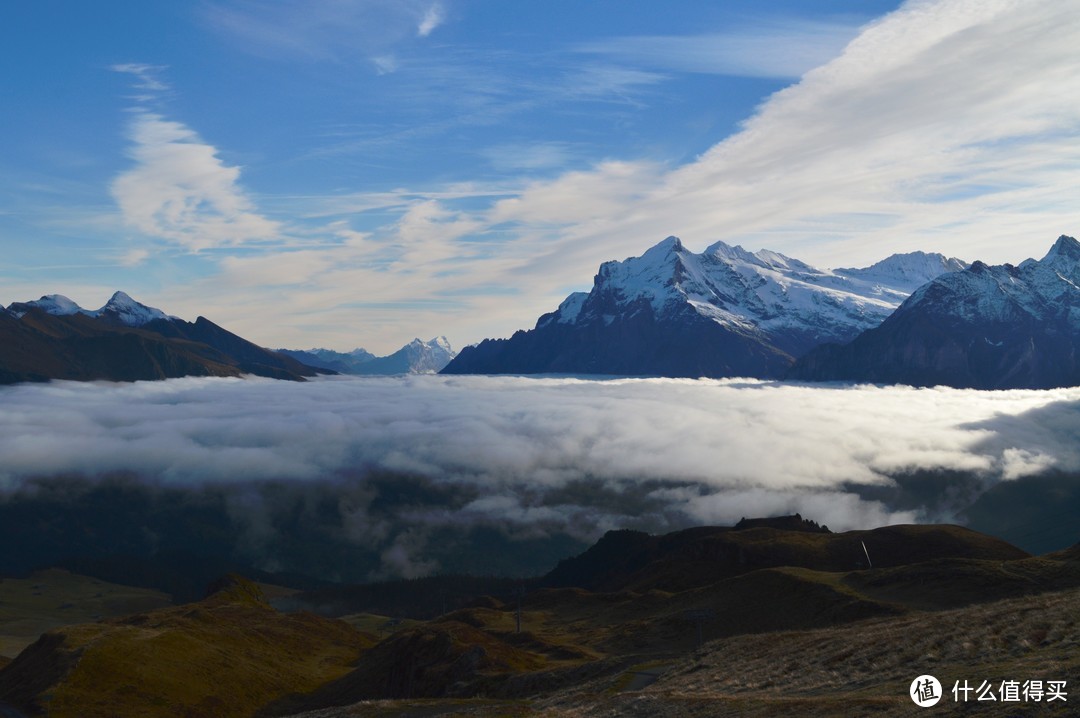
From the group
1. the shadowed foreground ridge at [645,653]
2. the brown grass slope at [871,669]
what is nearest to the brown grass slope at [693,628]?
Result: the shadowed foreground ridge at [645,653]

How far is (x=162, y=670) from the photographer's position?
406 feet

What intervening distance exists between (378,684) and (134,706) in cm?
3372

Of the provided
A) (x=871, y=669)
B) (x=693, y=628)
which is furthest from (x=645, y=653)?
(x=871, y=669)

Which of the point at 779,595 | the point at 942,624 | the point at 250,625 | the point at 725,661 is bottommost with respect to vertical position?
the point at 250,625

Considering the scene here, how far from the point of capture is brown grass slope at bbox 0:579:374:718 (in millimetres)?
111688

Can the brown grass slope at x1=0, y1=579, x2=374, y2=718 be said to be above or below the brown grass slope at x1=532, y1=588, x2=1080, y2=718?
below

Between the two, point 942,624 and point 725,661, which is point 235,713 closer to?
point 725,661

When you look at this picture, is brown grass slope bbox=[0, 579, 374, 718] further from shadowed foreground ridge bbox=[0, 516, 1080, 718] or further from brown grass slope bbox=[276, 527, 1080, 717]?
brown grass slope bbox=[276, 527, 1080, 717]

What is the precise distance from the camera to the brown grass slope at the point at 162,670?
111688 millimetres

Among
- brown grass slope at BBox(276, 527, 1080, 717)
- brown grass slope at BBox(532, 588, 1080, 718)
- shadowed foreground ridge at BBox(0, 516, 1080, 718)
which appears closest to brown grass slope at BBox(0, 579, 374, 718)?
shadowed foreground ridge at BBox(0, 516, 1080, 718)

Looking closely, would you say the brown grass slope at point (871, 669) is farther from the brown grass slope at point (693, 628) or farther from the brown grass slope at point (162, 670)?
the brown grass slope at point (162, 670)

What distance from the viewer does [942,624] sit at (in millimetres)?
63812

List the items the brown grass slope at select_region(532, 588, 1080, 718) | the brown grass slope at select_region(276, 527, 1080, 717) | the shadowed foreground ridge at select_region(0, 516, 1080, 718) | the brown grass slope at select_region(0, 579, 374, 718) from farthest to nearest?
the brown grass slope at select_region(0, 579, 374, 718) < the brown grass slope at select_region(276, 527, 1080, 717) < the shadowed foreground ridge at select_region(0, 516, 1080, 718) < the brown grass slope at select_region(532, 588, 1080, 718)

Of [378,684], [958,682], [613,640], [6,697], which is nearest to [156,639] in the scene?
[6,697]
